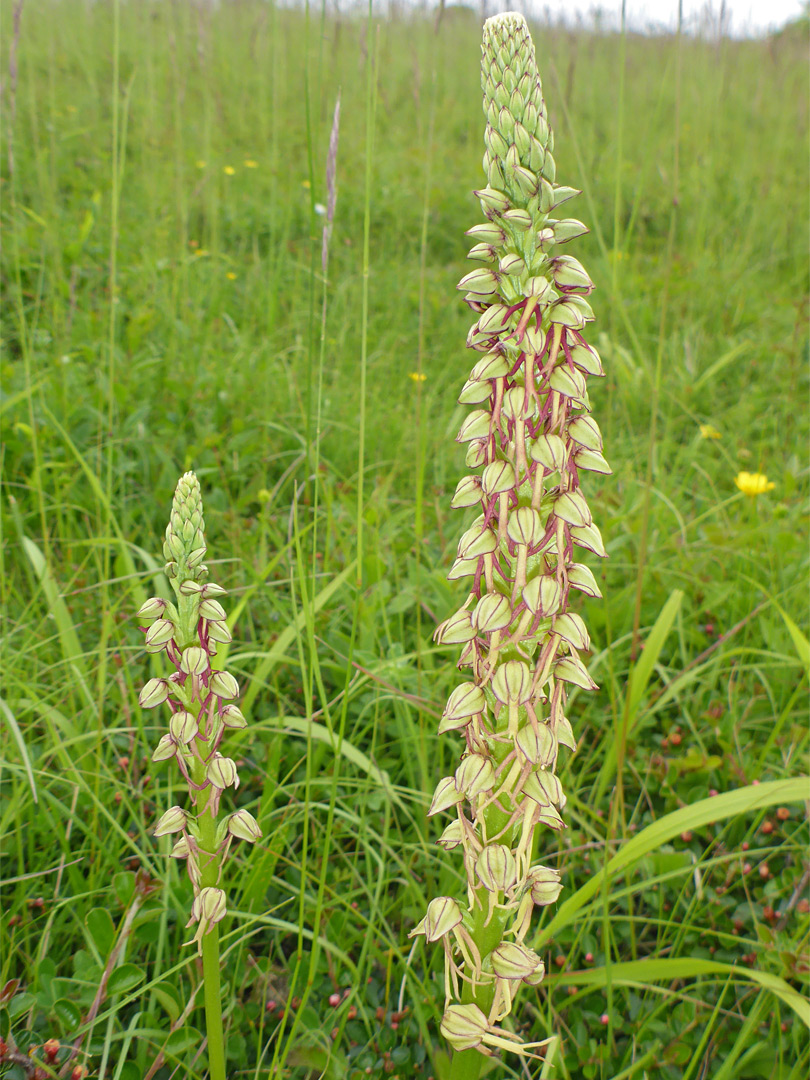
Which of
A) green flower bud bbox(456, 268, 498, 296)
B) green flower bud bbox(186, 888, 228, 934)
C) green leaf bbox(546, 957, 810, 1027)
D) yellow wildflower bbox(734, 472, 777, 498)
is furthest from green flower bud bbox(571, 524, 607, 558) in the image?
yellow wildflower bbox(734, 472, 777, 498)

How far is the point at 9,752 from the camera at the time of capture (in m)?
2.00

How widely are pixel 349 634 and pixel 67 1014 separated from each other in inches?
50.6

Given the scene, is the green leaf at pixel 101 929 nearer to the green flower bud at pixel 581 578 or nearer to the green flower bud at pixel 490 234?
the green flower bud at pixel 581 578

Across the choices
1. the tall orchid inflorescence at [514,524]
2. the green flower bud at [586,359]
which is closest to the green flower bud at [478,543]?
the tall orchid inflorescence at [514,524]

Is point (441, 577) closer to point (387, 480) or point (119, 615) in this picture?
point (387, 480)

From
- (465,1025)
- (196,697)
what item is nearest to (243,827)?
(196,697)

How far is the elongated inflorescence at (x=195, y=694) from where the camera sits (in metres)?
1.12

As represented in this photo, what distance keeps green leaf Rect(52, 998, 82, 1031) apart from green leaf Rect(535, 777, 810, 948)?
915mm

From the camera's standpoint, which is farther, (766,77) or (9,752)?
(766,77)

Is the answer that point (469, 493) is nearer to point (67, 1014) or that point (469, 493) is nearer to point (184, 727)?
point (184, 727)

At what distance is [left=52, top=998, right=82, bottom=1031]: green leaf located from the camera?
58.4 inches

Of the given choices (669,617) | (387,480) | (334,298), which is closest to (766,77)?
(334,298)

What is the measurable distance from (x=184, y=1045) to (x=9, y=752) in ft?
2.94

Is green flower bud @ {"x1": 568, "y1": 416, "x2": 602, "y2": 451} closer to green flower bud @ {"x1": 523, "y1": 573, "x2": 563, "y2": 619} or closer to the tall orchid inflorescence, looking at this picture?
the tall orchid inflorescence
